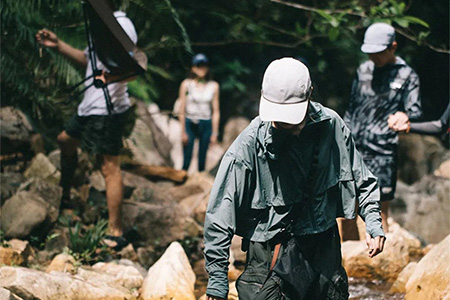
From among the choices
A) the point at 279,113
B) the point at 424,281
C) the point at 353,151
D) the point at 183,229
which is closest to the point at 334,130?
the point at 353,151

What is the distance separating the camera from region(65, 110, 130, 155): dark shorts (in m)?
5.98

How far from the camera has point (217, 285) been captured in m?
3.14

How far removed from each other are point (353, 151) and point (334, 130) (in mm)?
182

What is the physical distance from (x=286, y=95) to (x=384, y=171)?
343 cm

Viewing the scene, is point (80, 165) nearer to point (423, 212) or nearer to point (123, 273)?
point (123, 273)

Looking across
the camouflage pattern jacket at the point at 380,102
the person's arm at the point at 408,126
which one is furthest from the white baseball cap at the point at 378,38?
the person's arm at the point at 408,126

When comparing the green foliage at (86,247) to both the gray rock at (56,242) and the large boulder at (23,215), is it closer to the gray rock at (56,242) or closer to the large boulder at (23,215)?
the gray rock at (56,242)

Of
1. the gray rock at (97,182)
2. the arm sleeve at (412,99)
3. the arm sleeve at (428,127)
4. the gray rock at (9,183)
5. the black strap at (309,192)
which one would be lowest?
the gray rock at (97,182)

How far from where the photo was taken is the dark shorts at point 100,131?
5.98 m

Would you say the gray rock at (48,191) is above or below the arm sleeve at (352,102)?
below

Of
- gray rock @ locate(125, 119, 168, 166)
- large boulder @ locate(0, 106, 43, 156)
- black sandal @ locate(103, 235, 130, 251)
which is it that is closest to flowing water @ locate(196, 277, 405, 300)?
black sandal @ locate(103, 235, 130, 251)

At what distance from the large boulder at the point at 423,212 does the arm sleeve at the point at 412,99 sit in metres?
4.43

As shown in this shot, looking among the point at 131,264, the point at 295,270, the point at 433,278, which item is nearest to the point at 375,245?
the point at 295,270

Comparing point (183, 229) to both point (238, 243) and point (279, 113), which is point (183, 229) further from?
point (279, 113)
